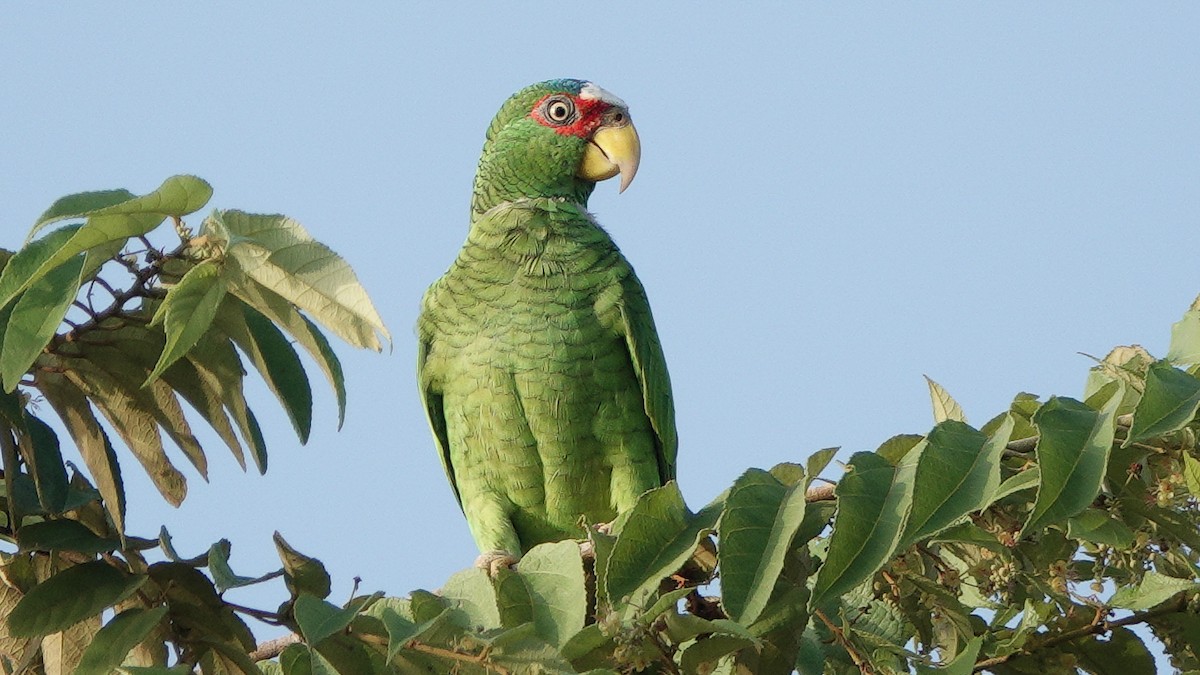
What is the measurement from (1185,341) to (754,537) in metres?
0.90

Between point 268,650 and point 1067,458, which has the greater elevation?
point 1067,458

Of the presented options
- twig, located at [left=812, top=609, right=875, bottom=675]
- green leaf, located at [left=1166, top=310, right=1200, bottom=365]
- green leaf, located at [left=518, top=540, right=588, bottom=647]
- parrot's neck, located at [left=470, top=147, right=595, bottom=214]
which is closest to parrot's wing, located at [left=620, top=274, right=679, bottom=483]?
parrot's neck, located at [left=470, top=147, right=595, bottom=214]

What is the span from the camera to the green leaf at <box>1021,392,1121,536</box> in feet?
5.96

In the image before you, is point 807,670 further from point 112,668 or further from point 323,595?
point 112,668

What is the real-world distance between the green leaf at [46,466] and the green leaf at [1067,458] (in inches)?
66.1

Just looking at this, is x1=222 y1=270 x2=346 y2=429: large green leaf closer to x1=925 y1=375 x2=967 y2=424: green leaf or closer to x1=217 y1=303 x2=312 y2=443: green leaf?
x1=217 y1=303 x2=312 y2=443: green leaf

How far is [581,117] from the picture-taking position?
212 inches

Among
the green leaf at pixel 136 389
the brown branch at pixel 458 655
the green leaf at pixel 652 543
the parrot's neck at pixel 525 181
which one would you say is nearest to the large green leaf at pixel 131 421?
the green leaf at pixel 136 389

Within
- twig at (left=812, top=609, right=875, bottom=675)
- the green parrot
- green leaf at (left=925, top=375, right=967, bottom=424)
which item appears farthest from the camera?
the green parrot

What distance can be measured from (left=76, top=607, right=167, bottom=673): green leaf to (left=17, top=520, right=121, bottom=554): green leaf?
0.60 feet

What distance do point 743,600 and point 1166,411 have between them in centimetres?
67

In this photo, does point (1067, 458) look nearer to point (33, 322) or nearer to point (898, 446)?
point (898, 446)

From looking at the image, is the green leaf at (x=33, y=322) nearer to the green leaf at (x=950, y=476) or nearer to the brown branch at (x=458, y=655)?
the brown branch at (x=458, y=655)

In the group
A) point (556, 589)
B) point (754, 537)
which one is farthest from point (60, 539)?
point (754, 537)
